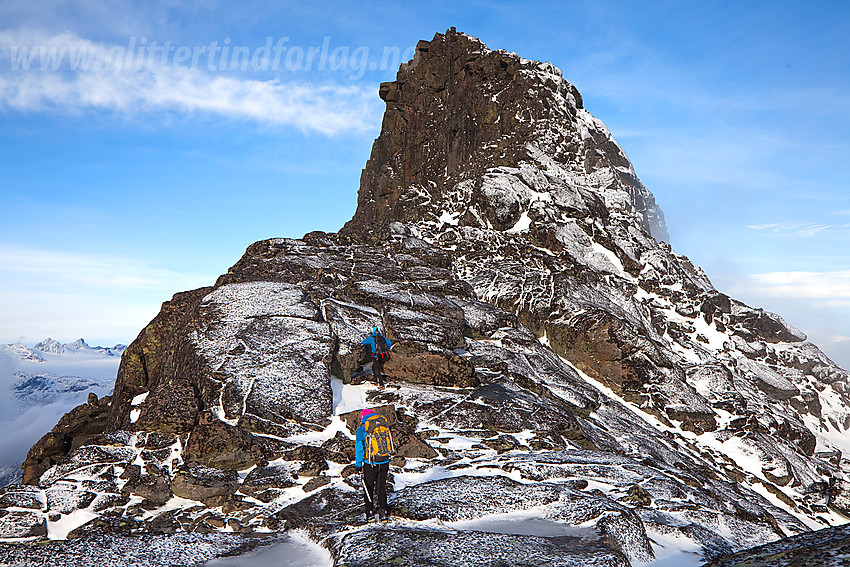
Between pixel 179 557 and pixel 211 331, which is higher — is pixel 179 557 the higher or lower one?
the lower one

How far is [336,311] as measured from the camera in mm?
35094

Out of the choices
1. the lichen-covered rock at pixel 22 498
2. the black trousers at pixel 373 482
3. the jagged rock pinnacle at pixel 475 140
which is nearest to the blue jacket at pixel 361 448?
the black trousers at pixel 373 482

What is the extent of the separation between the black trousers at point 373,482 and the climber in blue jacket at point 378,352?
13479mm

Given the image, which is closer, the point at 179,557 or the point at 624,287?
the point at 179,557

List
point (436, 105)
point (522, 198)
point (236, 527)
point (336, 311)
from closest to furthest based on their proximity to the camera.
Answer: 1. point (236, 527)
2. point (336, 311)
3. point (522, 198)
4. point (436, 105)

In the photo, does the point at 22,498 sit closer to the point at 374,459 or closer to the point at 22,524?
the point at 22,524

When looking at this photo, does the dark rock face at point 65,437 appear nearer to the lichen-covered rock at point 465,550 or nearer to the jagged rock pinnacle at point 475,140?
the lichen-covered rock at point 465,550

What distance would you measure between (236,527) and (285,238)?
37057 millimetres

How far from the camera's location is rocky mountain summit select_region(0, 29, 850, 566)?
16344 millimetres

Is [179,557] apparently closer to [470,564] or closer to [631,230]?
[470,564]

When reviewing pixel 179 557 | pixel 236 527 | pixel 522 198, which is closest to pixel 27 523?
pixel 236 527

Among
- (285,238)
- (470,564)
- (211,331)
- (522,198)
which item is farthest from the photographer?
(522,198)

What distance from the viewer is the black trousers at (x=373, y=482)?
14883 mm

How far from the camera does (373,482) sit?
1513 centimetres
